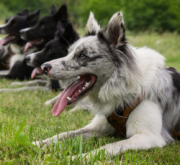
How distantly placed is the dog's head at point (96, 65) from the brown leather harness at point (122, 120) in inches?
11.6

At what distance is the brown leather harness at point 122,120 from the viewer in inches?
116

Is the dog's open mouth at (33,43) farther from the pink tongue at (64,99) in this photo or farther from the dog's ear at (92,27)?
the pink tongue at (64,99)

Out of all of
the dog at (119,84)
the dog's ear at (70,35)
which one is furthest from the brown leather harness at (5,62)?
the dog at (119,84)

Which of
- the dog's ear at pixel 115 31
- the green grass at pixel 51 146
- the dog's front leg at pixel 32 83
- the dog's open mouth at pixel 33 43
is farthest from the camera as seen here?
the dog's open mouth at pixel 33 43

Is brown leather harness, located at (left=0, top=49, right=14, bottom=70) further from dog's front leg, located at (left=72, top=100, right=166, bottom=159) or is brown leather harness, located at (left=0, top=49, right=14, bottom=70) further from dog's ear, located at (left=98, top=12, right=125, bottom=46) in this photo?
dog's front leg, located at (left=72, top=100, right=166, bottom=159)

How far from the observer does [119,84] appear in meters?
2.94

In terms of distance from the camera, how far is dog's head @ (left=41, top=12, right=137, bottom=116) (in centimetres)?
294

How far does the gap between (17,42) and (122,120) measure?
511 cm

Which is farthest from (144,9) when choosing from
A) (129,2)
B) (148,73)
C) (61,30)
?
(148,73)

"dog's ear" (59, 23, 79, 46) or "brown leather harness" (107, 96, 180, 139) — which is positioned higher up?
"dog's ear" (59, 23, 79, 46)

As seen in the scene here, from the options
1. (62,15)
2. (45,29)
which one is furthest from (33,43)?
(62,15)

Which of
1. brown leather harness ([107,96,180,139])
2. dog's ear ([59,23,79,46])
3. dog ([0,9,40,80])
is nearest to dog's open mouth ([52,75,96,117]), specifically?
brown leather harness ([107,96,180,139])

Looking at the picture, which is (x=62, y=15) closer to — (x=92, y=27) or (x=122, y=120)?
(x=92, y=27)

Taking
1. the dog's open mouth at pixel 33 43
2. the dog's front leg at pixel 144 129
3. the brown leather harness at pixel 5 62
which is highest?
the dog's open mouth at pixel 33 43
